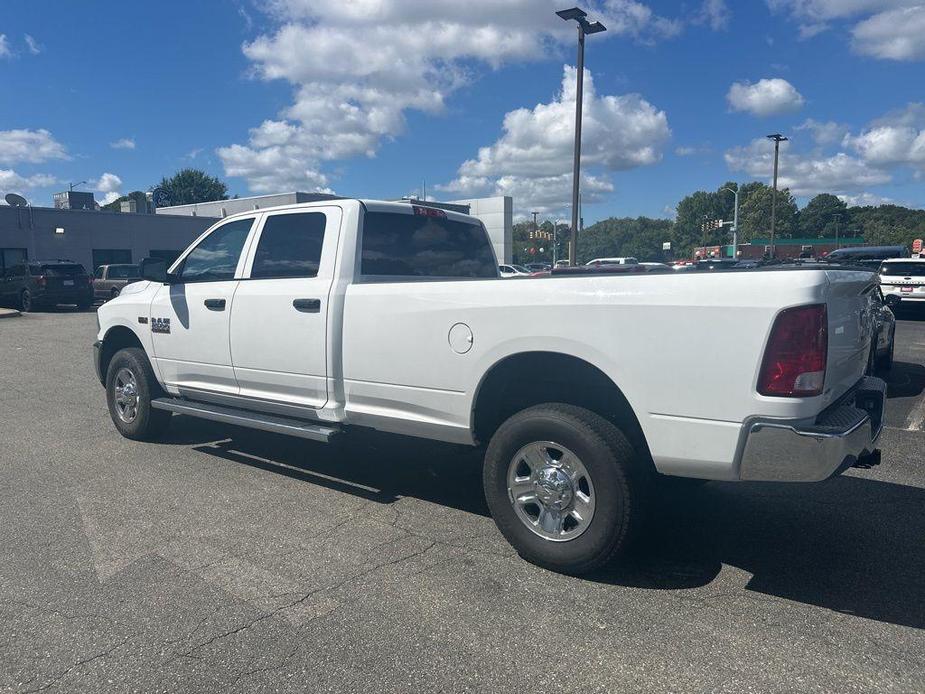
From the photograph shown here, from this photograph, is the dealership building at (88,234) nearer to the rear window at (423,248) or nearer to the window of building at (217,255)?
the window of building at (217,255)

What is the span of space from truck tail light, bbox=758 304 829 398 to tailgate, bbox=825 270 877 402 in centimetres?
13

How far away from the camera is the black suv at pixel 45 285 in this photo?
23438mm

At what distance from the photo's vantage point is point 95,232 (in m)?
36.6

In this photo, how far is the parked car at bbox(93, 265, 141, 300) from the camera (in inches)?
1078

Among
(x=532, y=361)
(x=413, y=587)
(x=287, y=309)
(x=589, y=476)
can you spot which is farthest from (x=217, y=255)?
(x=589, y=476)

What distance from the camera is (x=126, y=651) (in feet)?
10.2

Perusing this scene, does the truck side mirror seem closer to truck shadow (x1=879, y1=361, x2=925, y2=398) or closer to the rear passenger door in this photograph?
the rear passenger door

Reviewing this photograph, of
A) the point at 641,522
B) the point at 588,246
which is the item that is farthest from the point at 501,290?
the point at 588,246

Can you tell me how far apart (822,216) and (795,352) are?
138m

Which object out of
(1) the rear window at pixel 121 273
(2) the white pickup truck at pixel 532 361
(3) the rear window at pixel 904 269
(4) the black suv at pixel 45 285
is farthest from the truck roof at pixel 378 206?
(1) the rear window at pixel 121 273

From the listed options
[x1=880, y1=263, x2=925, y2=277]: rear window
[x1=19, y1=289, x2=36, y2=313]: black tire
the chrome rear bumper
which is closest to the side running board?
the chrome rear bumper

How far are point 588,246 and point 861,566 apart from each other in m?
109

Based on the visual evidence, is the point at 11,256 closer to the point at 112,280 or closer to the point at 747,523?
the point at 112,280

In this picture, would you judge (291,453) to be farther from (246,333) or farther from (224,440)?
(246,333)
